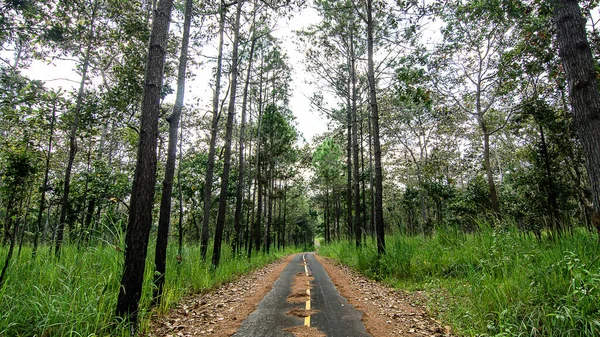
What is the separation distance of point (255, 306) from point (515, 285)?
4813 millimetres

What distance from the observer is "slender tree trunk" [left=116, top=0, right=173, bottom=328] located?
13.5 feet

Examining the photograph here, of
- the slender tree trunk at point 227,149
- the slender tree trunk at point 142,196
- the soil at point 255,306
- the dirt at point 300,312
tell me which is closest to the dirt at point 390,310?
the soil at point 255,306

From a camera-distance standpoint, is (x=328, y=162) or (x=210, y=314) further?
(x=328, y=162)

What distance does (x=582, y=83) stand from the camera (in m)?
4.36

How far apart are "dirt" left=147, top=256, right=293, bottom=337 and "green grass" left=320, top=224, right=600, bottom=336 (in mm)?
3796

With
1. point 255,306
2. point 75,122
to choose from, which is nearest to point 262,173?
point 75,122

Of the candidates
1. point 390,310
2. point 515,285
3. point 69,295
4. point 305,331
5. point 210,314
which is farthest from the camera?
point 390,310

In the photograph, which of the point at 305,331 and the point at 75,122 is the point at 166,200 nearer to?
the point at 305,331

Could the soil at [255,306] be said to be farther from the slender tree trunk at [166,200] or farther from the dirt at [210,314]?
the slender tree trunk at [166,200]

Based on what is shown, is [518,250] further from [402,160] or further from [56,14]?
[402,160]

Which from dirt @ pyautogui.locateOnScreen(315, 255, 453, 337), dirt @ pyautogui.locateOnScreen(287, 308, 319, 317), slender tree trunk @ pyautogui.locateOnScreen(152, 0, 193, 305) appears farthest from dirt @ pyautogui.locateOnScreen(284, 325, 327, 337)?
slender tree trunk @ pyautogui.locateOnScreen(152, 0, 193, 305)

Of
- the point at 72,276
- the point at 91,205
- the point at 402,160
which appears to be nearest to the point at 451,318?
the point at 72,276

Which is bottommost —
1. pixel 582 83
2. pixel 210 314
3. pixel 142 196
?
pixel 210 314

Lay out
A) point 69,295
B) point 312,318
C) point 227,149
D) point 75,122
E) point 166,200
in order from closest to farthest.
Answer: point 69,295 < point 312,318 < point 166,200 < point 75,122 < point 227,149
